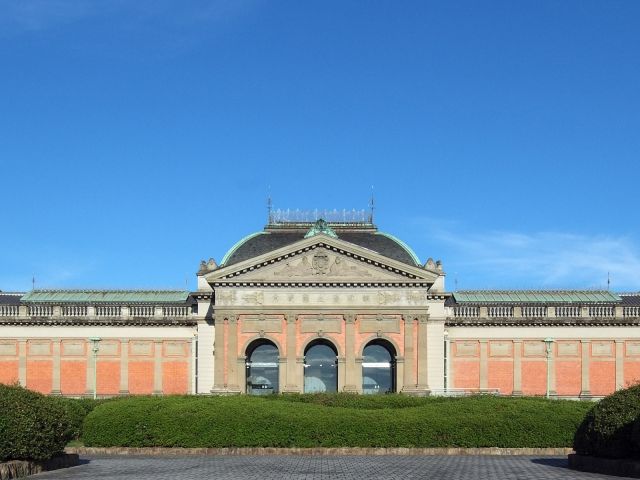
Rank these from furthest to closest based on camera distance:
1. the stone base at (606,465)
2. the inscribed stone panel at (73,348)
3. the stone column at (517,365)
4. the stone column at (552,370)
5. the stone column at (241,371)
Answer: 1. the inscribed stone panel at (73,348)
2. the stone column at (517,365)
3. the stone column at (552,370)
4. the stone column at (241,371)
5. the stone base at (606,465)

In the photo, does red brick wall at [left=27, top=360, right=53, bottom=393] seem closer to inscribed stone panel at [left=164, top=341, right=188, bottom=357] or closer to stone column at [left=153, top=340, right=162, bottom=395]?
stone column at [left=153, top=340, right=162, bottom=395]

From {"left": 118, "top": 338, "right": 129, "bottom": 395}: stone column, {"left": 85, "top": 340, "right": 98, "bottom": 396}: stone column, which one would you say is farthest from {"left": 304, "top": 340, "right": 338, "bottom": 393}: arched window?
{"left": 85, "top": 340, "right": 98, "bottom": 396}: stone column

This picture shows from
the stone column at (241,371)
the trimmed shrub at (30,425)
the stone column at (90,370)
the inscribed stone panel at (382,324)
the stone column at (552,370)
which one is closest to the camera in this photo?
the trimmed shrub at (30,425)

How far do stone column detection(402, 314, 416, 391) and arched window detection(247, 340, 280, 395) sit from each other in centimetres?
904

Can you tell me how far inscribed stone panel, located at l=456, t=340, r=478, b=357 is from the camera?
3034 inches

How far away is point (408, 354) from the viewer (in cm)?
7062

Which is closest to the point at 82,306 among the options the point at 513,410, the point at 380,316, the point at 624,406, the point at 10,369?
the point at 10,369

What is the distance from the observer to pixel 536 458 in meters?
36.2

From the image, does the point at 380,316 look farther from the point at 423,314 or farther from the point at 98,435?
the point at 98,435

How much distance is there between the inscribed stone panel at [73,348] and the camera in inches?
3044

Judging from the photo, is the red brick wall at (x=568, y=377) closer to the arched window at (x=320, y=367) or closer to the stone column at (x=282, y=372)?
Result: the arched window at (x=320, y=367)

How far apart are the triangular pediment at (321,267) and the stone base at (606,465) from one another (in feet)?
132

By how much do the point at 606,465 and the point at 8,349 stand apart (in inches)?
2275

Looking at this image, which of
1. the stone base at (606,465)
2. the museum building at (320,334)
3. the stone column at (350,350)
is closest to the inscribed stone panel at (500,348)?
the museum building at (320,334)
